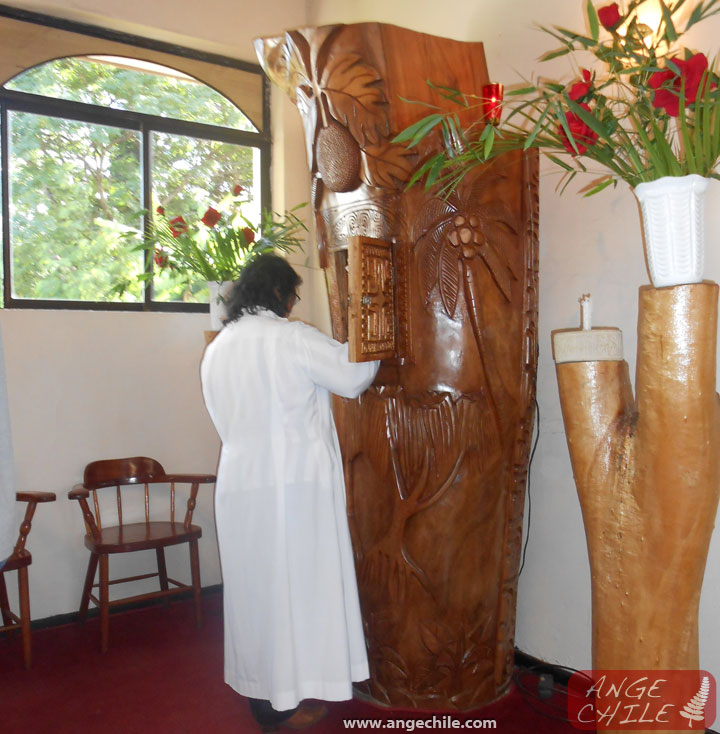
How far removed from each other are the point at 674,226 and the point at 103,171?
2900 millimetres

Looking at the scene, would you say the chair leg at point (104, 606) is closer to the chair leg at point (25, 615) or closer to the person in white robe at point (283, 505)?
the chair leg at point (25, 615)

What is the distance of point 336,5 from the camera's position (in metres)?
3.74

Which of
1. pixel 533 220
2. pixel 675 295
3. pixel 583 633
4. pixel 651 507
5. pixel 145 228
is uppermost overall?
pixel 145 228

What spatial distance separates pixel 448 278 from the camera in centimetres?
228

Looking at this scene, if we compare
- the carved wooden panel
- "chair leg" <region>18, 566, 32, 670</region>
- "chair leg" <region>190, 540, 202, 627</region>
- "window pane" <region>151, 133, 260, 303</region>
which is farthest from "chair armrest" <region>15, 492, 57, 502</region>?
the carved wooden panel

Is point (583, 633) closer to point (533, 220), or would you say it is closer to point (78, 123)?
point (533, 220)

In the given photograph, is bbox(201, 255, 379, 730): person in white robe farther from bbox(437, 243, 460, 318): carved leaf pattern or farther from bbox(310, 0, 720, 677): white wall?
bbox(310, 0, 720, 677): white wall

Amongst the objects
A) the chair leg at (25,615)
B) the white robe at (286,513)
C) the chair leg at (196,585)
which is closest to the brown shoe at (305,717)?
the white robe at (286,513)

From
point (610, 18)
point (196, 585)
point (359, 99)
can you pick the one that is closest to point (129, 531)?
point (196, 585)

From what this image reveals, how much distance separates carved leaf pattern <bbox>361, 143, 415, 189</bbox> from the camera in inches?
88.6

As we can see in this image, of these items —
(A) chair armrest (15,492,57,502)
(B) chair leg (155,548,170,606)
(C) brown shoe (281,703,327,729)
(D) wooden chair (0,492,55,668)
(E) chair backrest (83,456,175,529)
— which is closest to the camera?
(C) brown shoe (281,703,327,729)

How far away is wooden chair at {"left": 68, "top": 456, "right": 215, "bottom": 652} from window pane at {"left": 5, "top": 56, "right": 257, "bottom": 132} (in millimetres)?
1799

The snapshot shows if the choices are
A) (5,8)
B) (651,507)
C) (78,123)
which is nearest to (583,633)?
(651,507)

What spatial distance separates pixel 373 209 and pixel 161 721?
1.87 metres
